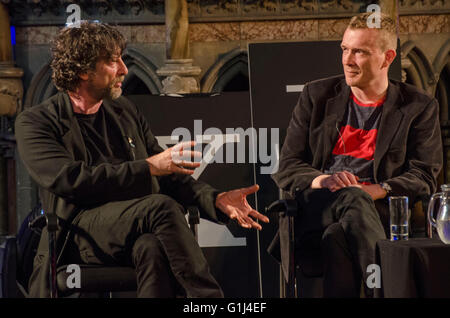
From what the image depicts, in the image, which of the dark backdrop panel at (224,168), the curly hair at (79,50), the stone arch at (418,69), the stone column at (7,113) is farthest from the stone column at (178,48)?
the curly hair at (79,50)

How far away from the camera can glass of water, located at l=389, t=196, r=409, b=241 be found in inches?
115

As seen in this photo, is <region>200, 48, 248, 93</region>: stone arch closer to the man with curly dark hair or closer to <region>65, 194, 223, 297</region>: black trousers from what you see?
the man with curly dark hair

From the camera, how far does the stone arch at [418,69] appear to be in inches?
292

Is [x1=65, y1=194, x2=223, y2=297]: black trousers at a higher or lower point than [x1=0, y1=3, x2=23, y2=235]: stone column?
lower

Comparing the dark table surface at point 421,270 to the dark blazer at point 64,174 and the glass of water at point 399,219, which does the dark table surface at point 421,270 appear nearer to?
the glass of water at point 399,219

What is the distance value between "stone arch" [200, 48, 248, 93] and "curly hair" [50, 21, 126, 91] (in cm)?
406

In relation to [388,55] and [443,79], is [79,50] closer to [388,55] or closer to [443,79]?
[388,55]

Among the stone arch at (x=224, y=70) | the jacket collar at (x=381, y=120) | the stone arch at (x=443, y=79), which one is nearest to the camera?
the jacket collar at (x=381, y=120)

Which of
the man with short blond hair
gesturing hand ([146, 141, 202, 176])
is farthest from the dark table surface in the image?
gesturing hand ([146, 141, 202, 176])

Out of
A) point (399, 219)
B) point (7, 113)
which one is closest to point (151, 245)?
point (399, 219)

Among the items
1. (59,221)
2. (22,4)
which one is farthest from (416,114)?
(22,4)

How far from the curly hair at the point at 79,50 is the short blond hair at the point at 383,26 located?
1.07m

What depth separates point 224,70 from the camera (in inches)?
294
